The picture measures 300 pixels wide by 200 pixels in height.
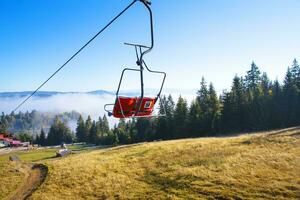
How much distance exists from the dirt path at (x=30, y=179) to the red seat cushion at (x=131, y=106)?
21605 mm

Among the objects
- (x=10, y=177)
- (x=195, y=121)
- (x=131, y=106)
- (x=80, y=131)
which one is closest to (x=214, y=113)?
(x=195, y=121)

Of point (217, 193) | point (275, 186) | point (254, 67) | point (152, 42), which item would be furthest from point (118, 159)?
point (254, 67)

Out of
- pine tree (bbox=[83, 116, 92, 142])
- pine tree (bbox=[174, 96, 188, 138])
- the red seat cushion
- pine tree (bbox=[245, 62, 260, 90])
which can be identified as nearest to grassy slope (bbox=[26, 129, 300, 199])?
A: the red seat cushion

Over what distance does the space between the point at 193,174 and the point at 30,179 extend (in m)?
20.8

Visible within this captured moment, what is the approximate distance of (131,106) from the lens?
46.8 feet

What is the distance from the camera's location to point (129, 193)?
2922cm

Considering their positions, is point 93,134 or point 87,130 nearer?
point 93,134

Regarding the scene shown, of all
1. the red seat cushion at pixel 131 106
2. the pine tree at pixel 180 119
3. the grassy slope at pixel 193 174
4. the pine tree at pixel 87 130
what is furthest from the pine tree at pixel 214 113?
the pine tree at pixel 87 130

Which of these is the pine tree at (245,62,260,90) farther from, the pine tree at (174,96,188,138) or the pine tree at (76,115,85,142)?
the pine tree at (76,115,85,142)

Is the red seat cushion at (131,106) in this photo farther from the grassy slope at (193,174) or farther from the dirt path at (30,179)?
the dirt path at (30,179)

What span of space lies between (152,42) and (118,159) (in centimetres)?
3654

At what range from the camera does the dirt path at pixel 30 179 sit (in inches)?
1200

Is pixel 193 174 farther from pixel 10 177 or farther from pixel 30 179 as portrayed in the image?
pixel 10 177

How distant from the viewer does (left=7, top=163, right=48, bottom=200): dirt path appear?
3049 centimetres
